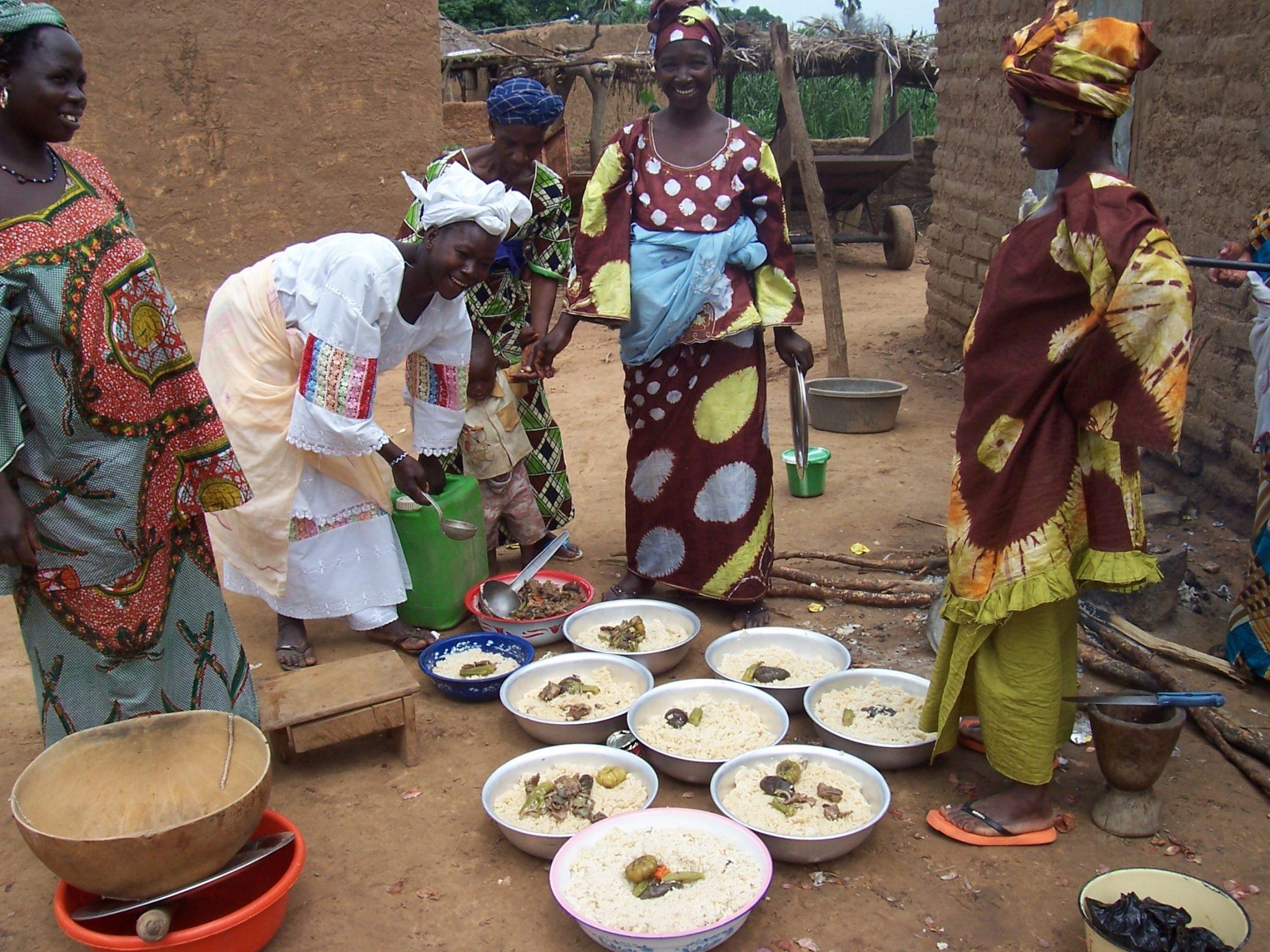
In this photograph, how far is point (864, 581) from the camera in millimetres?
4133

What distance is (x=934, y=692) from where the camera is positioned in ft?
9.12

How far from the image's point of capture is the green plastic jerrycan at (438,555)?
12.4 ft

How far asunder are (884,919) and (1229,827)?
1.01 m

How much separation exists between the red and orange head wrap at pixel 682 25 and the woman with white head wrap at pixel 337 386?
0.75m

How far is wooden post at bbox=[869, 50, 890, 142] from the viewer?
1284cm

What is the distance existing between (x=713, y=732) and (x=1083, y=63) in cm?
197

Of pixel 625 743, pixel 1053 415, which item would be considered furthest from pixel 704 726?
pixel 1053 415

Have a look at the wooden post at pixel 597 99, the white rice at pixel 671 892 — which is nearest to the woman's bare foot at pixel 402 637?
the white rice at pixel 671 892

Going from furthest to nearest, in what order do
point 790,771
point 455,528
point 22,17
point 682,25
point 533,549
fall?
point 533,549 → point 455,528 → point 682,25 → point 790,771 → point 22,17

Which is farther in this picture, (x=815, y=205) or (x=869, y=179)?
(x=869, y=179)

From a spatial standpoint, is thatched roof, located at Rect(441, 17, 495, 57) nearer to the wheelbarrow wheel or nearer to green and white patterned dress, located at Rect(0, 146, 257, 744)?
the wheelbarrow wheel

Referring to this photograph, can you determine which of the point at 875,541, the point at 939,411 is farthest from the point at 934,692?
the point at 939,411

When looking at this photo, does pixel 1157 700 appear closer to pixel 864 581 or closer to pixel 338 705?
pixel 864 581

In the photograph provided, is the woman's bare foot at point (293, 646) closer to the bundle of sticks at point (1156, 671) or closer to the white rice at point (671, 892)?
the white rice at point (671, 892)
